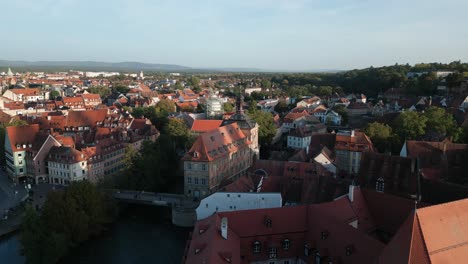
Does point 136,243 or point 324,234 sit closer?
point 324,234

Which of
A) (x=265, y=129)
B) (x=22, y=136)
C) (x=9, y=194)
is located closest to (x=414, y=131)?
(x=265, y=129)

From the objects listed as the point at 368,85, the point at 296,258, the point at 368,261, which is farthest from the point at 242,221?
the point at 368,85

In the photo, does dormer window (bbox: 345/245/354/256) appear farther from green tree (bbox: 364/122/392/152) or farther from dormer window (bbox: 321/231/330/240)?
green tree (bbox: 364/122/392/152)

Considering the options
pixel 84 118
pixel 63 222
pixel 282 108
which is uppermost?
pixel 84 118

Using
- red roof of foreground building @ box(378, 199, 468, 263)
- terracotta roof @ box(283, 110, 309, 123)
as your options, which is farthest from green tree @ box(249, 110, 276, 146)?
red roof of foreground building @ box(378, 199, 468, 263)

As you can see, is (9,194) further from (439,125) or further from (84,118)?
(439,125)

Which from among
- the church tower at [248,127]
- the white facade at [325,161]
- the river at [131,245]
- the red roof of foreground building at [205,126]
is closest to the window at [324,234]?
the river at [131,245]
